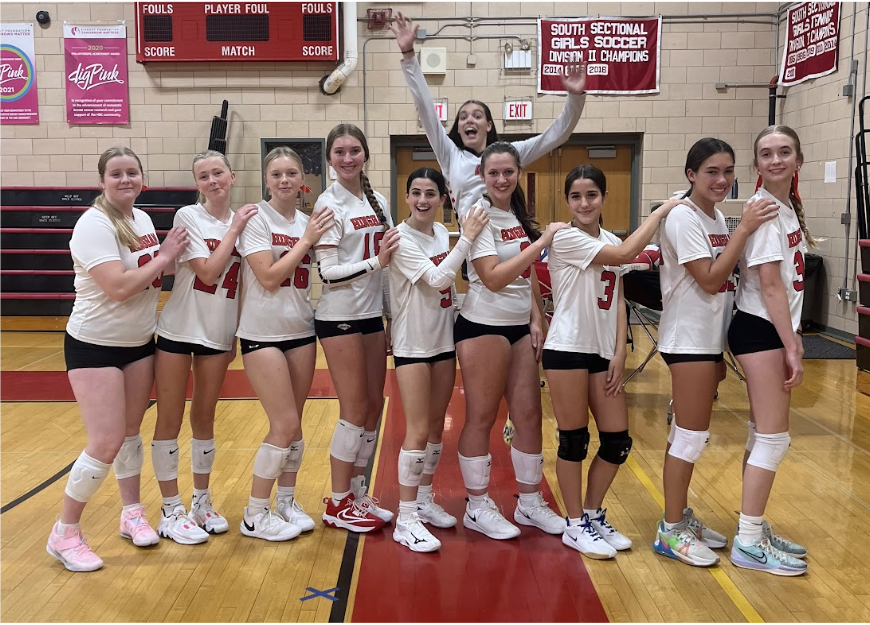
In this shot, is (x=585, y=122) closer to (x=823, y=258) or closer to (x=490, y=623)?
(x=823, y=258)

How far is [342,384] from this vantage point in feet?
10.8

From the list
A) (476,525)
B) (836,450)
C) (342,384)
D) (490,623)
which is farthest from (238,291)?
(836,450)

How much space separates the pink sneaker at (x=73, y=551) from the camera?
297cm

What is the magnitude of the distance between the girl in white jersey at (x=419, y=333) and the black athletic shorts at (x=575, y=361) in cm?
46

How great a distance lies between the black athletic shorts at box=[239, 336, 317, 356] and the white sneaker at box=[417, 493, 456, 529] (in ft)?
A: 3.08

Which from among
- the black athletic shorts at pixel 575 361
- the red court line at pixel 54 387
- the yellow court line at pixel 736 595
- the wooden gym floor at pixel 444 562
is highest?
the black athletic shorts at pixel 575 361

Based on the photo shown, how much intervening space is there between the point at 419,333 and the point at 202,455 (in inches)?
45.7

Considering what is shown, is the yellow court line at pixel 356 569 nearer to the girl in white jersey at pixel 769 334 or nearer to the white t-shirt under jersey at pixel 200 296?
the white t-shirt under jersey at pixel 200 296

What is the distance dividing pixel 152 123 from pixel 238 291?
24.2 feet

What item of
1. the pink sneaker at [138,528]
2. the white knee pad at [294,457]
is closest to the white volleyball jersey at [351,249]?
the white knee pad at [294,457]

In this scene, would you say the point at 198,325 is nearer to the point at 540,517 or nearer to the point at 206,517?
the point at 206,517

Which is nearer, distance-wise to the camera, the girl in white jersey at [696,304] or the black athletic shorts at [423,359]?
the girl in white jersey at [696,304]

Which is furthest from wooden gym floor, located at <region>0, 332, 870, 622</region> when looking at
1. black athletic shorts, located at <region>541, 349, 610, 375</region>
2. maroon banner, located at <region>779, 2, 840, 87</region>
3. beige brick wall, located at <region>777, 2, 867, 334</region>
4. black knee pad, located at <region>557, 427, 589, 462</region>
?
maroon banner, located at <region>779, 2, 840, 87</region>

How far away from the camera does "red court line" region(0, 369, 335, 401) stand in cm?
596
